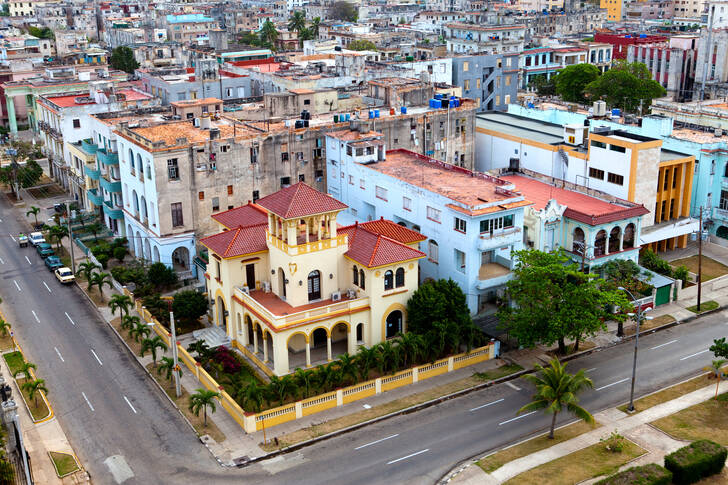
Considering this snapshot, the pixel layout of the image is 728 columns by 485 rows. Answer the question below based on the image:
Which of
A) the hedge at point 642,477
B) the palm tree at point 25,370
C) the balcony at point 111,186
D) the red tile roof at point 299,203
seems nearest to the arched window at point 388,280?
the red tile roof at point 299,203

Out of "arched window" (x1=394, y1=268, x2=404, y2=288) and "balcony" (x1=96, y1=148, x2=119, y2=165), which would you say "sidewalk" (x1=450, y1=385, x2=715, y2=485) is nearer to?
"arched window" (x1=394, y1=268, x2=404, y2=288)

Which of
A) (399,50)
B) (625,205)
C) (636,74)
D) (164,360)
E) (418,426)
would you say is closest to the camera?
(418,426)

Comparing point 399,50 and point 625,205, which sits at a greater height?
point 399,50

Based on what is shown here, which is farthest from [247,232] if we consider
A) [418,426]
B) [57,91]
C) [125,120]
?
[57,91]

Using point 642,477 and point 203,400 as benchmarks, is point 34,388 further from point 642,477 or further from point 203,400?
point 642,477

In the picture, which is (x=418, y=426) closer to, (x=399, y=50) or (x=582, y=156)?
(x=582, y=156)

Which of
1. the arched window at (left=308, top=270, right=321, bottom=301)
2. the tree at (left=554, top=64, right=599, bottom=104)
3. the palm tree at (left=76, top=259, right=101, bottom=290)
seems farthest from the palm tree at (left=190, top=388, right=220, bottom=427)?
the tree at (left=554, top=64, right=599, bottom=104)

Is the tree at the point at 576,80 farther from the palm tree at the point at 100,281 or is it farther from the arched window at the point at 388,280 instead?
the palm tree at the point at 100,281
